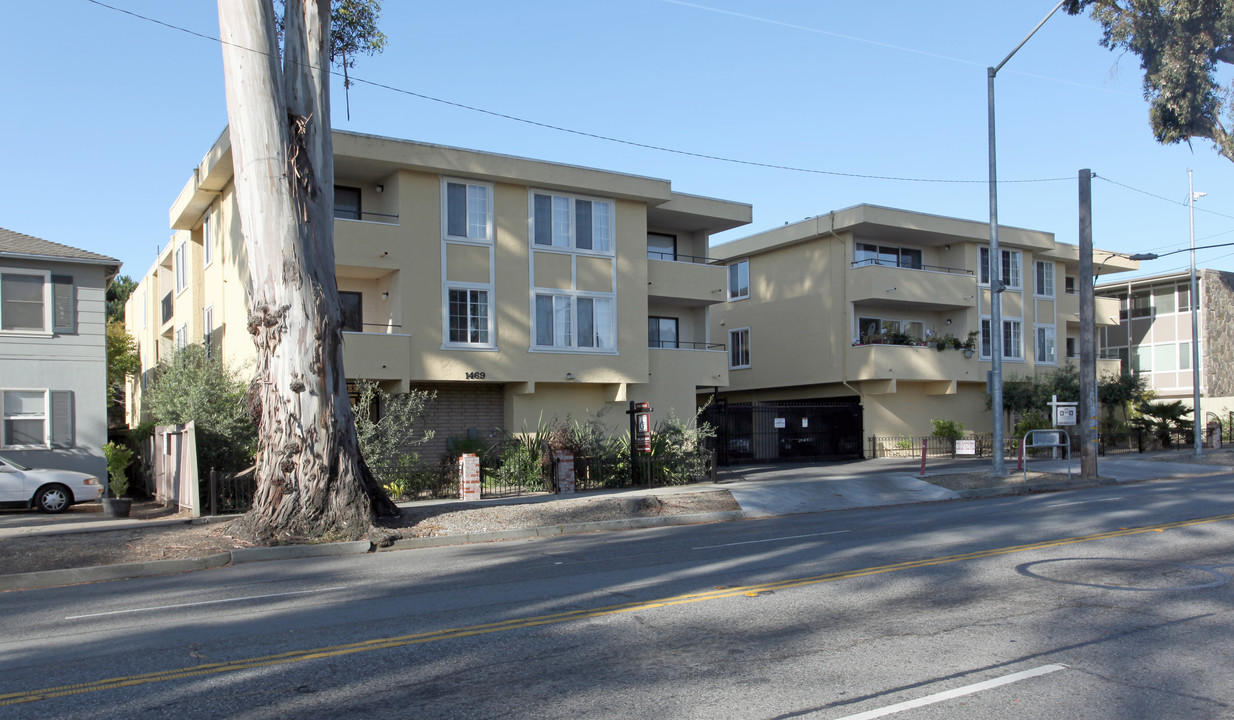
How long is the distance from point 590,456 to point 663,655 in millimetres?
16045

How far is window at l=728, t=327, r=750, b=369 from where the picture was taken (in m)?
38.4

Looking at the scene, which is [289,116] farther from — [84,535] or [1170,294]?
[1170,294]

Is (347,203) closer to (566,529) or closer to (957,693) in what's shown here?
(566,529)

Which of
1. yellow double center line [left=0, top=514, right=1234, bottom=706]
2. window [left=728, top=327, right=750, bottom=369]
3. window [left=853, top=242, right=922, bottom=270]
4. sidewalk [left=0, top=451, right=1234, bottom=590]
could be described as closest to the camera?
yellow double center line [left=0, top=514, right=1234, bottom=706]

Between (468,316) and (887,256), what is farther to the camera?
(887,256)

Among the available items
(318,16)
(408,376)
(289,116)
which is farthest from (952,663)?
(408,376)

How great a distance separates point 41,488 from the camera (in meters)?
19.6

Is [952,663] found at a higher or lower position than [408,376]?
lower

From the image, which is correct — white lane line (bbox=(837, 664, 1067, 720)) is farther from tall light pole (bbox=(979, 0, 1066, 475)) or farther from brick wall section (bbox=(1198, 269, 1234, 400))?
brick wall section (bbox=(1198, 269, 1234, 400))

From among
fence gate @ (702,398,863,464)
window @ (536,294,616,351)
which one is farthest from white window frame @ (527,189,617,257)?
fence gate @ (702,398,863,464)

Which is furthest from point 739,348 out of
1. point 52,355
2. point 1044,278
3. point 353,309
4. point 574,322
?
point 52,355

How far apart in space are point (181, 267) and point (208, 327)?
5508 mm

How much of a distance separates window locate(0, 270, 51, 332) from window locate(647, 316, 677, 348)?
16732mm

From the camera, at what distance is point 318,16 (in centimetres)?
1539
